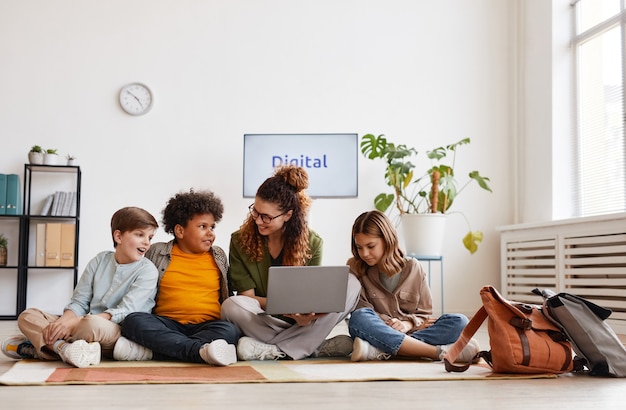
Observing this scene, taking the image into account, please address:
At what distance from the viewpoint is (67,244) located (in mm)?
5117

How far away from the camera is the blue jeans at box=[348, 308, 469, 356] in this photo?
2.64 meters

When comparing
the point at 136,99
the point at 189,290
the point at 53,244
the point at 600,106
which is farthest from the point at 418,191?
the point at 189,290

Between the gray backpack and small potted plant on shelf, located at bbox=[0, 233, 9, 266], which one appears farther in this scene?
small potted plant on shelf, located at bbox=[0, 233, 9, 266]

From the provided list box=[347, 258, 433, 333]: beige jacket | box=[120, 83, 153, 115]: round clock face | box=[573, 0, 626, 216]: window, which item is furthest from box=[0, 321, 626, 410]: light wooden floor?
box=[120, 83, 153, 115]: round clock face

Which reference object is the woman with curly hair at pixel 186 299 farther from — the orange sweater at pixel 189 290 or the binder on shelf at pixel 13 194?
the binder on shelf at pixel 13 194

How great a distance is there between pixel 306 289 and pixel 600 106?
317 cm

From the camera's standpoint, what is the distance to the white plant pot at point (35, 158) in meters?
5.11

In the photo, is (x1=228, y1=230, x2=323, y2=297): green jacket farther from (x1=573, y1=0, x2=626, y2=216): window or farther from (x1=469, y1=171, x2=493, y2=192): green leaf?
(x1=469, y1=171, x2=493, y2=192): green leaf

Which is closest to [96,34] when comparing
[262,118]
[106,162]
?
[106,162]

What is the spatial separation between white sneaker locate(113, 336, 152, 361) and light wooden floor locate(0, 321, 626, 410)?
54 cm

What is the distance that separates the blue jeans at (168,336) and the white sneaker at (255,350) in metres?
0.04

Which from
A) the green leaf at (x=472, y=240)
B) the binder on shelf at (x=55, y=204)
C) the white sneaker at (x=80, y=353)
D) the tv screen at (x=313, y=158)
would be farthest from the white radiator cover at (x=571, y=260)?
the binder on shelf at (x=55, y=204)

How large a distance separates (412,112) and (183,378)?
12.8 ft

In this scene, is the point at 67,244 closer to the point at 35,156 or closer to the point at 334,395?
the point at 35,156
